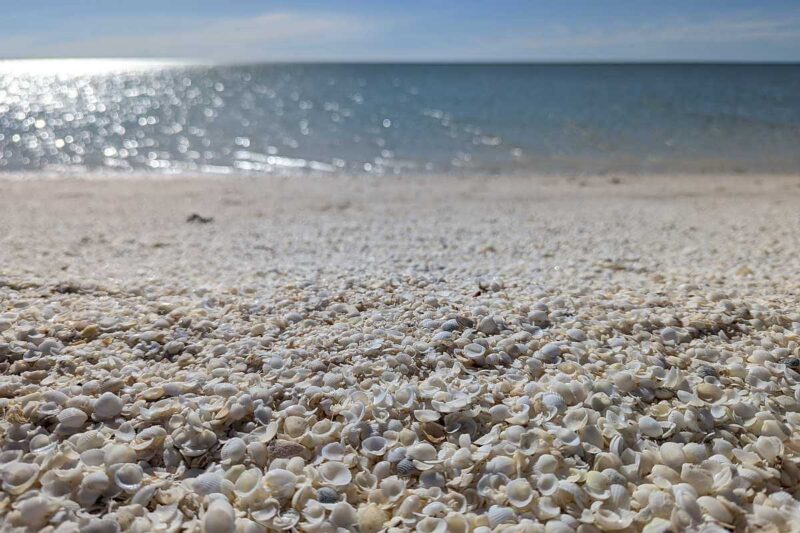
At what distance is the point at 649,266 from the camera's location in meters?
5.39

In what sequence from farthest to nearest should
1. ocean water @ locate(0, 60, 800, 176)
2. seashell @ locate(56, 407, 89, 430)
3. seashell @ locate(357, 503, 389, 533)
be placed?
ocean water @ locate(0, 60, 800, 176)
seashell @ locate(56, 407, 89, 430)
seashell @ locate(357, 503, 389, 533)

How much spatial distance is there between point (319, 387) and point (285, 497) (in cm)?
61

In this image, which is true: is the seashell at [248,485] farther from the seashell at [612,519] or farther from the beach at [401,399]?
the seashell at [612,519]

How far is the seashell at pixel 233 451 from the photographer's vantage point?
212 centimetres

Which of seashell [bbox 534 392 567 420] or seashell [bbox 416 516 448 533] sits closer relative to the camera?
seashell [bbox 416 516 448 533]

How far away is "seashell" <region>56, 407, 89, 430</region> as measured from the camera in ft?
7.35

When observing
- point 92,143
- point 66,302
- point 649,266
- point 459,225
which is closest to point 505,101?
point 92,143

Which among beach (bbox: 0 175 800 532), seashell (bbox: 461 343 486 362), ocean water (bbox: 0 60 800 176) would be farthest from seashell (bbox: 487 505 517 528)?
ocean water (bbox: 0 60 800 176)

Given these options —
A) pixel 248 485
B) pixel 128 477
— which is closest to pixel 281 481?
pixel 248 485

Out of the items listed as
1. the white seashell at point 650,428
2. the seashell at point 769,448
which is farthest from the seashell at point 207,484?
the seashell at point 769,448

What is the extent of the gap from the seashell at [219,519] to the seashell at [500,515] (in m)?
0.83

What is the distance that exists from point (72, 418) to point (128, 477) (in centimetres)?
44

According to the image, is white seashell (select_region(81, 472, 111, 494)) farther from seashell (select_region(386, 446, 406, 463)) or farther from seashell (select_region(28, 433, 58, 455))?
seashell (select_region(386, 446, 406, 463))

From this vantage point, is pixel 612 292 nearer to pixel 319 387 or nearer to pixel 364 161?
pixel 319 387
